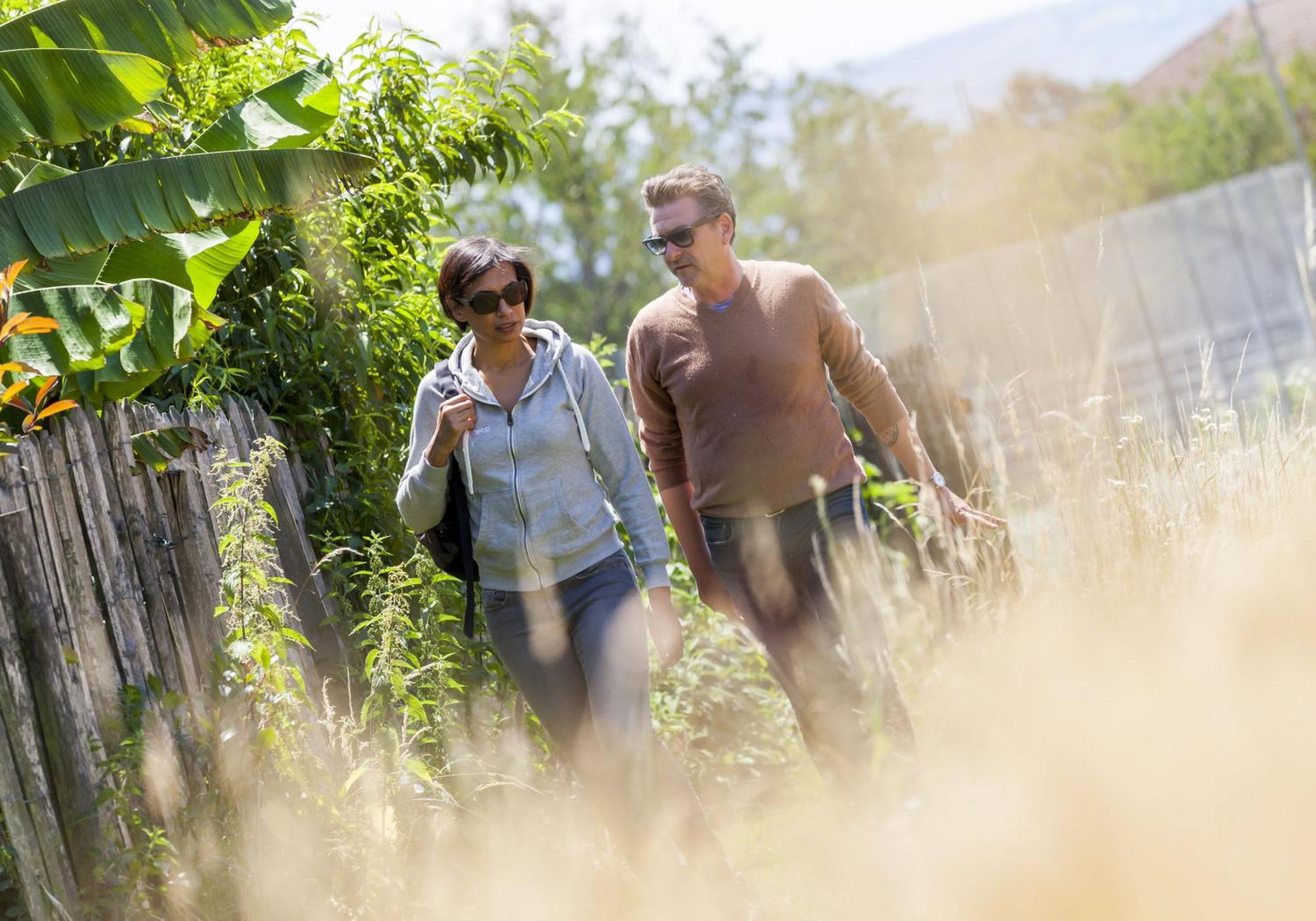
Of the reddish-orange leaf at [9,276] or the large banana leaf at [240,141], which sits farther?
the large banana leaf at [240,141]

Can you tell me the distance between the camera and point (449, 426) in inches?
144

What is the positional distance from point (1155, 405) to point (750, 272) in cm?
123

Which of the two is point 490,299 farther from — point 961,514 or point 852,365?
point 961,514

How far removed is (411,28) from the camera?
5219mm

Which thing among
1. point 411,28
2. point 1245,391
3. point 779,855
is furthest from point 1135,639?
point 1245,391

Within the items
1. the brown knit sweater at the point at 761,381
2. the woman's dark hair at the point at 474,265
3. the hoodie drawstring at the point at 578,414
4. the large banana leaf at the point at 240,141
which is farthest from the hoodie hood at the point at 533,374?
the large banana leaf at the point at 240,141

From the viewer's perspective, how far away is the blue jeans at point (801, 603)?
386 cm

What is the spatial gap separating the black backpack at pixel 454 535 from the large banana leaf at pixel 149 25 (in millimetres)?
2151

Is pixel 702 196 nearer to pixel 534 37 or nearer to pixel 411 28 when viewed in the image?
pixel 411 28

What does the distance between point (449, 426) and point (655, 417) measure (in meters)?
0.82

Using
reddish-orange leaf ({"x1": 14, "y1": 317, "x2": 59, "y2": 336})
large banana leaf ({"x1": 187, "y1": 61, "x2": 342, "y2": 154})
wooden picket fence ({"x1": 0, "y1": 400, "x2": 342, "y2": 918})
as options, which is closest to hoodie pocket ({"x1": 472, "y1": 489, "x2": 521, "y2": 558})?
wooden picket fence ({"x1": 0, "y1": 400, "x2": 342, "y2": 918})

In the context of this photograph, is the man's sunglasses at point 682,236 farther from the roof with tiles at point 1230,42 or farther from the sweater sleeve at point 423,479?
the roof with tiles at point 1230,42

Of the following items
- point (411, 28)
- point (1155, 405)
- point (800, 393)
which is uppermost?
point (411, 28)

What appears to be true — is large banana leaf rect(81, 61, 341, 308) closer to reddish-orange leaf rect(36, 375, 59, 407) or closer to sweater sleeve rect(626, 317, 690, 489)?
reddish-orange leaf rect(36, 375, 59, 407)
